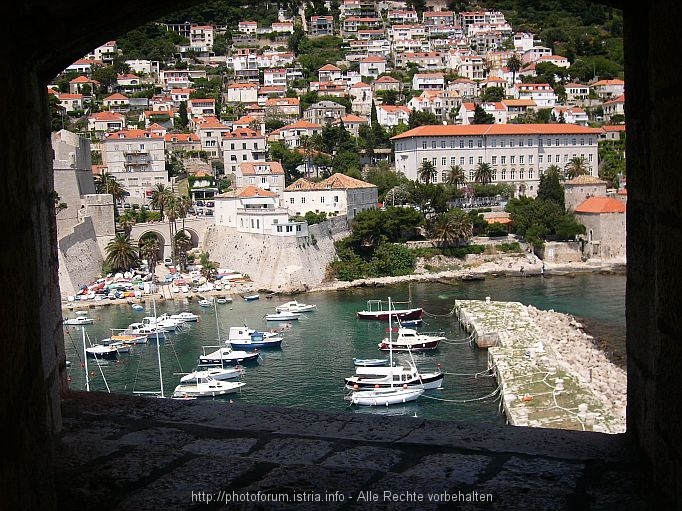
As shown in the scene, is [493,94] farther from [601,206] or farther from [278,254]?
[278,254]

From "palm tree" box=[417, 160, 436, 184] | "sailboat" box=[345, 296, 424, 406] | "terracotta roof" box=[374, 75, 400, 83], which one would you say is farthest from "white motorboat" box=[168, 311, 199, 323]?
"terracotta roof" box=[374, 75, 400, 83]

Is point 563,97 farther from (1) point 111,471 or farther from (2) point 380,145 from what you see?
(1) point 111,471

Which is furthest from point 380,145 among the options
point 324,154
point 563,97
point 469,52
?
point 469,52

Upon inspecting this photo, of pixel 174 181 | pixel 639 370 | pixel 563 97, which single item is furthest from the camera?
pixel 563 97

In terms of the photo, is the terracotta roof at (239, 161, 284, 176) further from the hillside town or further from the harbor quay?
the harbor quay

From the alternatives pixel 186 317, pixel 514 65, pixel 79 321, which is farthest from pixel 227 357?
pixel 514 65

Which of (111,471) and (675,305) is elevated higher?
(675,305)

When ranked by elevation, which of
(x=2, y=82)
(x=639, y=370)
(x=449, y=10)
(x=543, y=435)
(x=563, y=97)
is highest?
(x=449, y=10)
